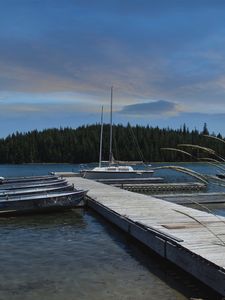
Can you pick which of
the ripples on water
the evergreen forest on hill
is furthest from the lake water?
the evergreen forest on hill

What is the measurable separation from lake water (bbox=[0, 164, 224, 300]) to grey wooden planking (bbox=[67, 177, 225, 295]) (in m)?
0.40

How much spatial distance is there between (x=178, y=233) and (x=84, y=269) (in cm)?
249

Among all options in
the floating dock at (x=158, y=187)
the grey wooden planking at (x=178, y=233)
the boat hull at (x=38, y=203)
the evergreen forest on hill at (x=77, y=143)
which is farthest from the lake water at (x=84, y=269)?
the evergreen forest on hill at (x=77, y=143)

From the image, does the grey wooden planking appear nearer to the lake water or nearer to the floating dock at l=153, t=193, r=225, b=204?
the lake water

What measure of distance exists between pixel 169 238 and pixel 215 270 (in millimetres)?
2507

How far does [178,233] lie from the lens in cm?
1149

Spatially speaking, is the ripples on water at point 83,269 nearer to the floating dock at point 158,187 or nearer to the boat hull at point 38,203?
the boat hull at point 38,203

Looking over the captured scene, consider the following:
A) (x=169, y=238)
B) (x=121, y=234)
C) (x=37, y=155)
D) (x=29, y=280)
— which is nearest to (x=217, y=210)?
(x=121, y=234)

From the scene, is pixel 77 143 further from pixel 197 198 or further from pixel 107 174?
pixel 197 198

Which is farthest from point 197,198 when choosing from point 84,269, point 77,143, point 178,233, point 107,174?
point 77,143

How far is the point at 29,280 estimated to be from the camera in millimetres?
10086

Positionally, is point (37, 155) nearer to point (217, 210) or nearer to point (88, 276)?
point (217, 210)

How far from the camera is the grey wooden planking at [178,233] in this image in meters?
8.45

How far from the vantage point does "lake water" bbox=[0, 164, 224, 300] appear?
9.17m
